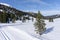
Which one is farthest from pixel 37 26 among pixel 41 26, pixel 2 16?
pixel 2 16

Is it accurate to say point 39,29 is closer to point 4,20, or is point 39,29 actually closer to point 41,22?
point 41,22

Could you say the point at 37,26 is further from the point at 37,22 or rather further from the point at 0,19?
the point at 0,19

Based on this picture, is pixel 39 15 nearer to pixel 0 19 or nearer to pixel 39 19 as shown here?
pixel 39 19

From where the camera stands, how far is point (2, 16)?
10125 centimetres

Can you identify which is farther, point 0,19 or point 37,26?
point 0,19

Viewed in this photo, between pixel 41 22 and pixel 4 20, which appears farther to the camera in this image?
pixel 4 20

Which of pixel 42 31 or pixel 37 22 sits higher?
pixel 37 22

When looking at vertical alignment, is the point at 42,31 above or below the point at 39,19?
below

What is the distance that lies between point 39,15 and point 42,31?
3.72 m

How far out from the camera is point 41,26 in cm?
3209

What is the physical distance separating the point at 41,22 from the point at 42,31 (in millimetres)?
2039

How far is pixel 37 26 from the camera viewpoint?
32.1m

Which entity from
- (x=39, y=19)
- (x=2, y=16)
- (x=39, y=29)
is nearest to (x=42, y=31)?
(x=39, y=29)

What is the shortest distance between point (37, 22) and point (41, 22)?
891 millimetres
